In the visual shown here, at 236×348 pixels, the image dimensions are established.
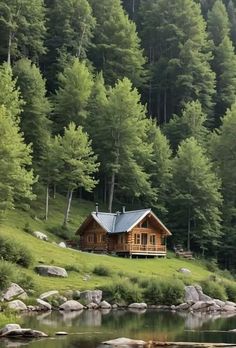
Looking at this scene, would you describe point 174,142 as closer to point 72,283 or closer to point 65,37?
point 65,37

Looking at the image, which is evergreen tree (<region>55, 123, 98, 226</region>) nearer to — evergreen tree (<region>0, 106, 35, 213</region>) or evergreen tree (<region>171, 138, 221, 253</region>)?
evergreen tree (<region>0, 106, 35, 213</region>)

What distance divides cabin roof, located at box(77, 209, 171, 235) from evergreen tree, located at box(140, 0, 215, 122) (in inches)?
1794

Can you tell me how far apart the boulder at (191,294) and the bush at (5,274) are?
14.6 meters

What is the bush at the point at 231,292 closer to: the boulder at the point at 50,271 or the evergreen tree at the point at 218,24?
the boulder at the point at 50,271

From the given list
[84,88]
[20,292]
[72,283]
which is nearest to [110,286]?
[72,283]

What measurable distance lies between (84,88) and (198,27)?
134ft

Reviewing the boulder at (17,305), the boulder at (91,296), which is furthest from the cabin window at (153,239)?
the boulder at (17,305)

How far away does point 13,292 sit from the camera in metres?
38.3

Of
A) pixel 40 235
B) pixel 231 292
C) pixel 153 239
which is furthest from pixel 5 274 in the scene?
pixel 153 239

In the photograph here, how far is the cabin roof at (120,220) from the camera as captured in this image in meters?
65.4

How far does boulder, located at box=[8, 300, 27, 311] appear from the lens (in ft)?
117

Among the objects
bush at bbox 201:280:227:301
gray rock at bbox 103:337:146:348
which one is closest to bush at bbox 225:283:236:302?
bush at bbox 201:280:227:301

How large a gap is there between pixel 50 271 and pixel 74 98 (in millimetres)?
40124

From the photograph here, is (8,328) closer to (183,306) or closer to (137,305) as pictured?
(137,305)
